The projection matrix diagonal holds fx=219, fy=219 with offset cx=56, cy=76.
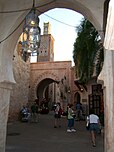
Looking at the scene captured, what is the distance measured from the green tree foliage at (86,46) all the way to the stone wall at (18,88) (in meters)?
5.50

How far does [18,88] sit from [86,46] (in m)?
8.20

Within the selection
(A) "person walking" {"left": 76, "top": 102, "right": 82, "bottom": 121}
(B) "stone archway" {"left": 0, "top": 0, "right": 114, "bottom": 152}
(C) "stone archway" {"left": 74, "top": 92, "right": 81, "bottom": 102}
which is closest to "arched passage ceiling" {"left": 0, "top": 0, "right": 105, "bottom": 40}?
(B) "stone archway" {"left": 0, "top": 0, "right": 114, "bottom": 152}

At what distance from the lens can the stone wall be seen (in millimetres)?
16734

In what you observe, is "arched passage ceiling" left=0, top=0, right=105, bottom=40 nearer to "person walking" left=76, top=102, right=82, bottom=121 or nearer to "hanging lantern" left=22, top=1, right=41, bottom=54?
"hanging lantern" left=22, top=1, right=41, bottom=54

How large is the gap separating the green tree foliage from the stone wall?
5.50 m

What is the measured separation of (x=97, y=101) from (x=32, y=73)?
454 inches

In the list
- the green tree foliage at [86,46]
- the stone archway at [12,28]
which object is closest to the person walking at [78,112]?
the green tree foliage at [86,46]

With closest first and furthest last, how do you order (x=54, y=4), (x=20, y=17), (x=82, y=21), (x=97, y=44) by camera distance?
(x=20, y=17), (x=54, y=4), (x=97, y=44), (x=82, y=21)

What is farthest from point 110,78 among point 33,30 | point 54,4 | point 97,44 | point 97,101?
point 97,101

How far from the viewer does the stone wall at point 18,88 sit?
54.9 ft

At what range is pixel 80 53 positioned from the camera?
42.9 ft

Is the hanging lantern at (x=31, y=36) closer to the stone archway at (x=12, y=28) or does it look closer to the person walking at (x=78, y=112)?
the stone archway at (x=12, y=28)

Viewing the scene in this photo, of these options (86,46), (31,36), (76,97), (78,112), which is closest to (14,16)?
(31,36)

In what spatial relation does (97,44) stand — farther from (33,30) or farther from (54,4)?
(33,30)
